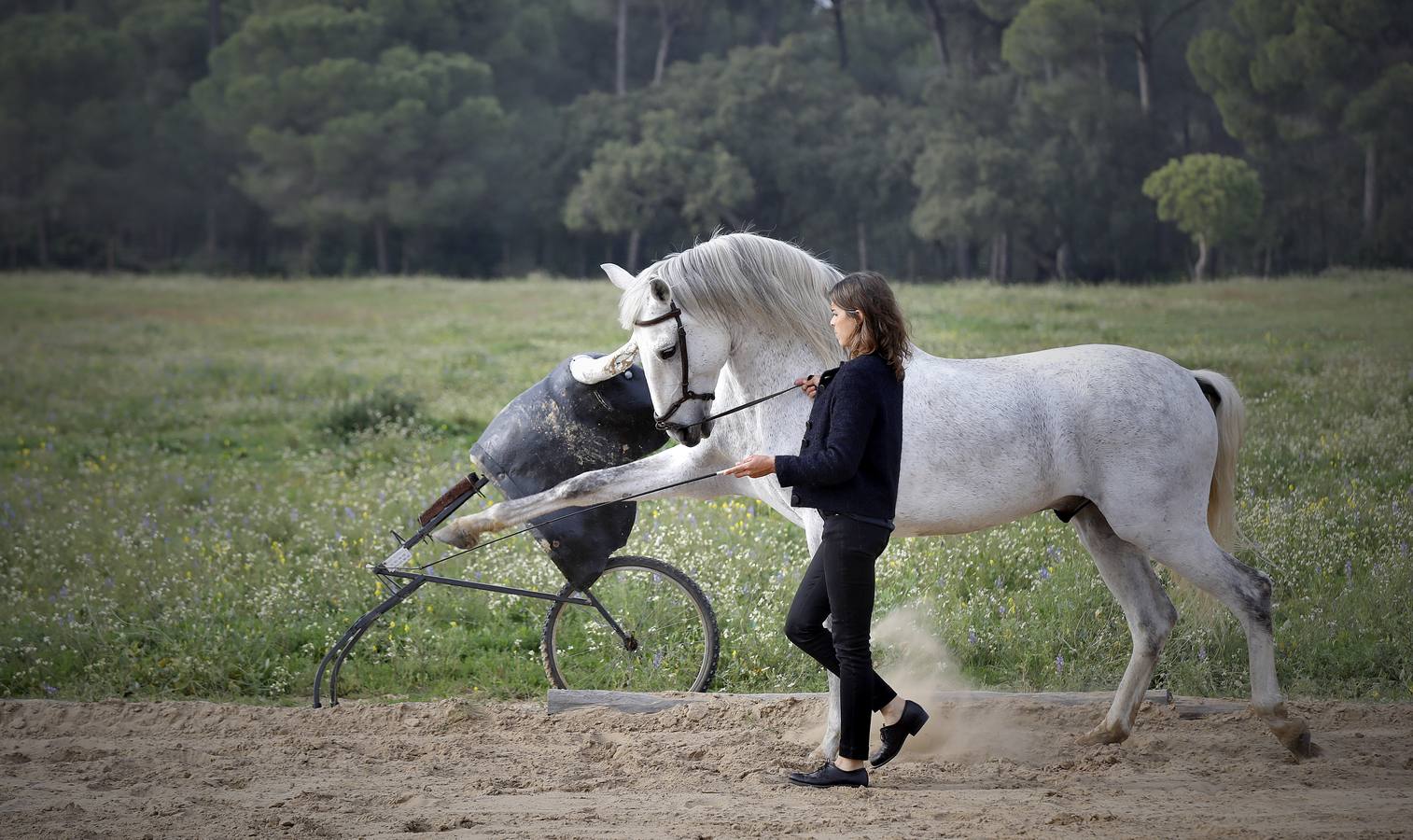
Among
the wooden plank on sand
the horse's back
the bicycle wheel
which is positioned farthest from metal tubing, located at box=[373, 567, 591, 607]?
the horse's back

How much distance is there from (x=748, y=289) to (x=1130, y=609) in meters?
2.07

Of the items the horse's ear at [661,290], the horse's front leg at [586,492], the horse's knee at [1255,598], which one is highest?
the horse's ear at [661,290]

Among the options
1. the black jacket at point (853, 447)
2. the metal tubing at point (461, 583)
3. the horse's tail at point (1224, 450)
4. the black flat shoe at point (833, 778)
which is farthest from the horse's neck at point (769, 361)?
the horse's tail at point (1224, 450)

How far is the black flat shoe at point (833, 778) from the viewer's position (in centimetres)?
386

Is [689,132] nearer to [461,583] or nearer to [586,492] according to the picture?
[461,583]

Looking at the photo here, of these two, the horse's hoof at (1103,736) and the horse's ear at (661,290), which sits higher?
the horse's ear at (661,290)

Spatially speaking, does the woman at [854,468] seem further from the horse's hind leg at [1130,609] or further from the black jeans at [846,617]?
the horse's hind leg at [1130,609]

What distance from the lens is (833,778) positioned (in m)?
3.86

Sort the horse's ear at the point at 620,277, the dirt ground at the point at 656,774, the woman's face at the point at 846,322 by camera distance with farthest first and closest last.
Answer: the horse's ear at the point at 620,277 → the woman's face at the point at 846,322 → the dirt ground at the point at 656,774

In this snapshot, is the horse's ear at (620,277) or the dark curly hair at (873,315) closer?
the dark curly hair at (873,315)

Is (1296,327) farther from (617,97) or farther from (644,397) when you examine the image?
(617,97)

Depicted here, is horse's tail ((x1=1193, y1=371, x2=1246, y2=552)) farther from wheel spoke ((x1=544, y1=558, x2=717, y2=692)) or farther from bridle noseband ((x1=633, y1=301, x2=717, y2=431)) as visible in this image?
wheel spoke ((x1=544, y1=558, x2=717, y2=692))

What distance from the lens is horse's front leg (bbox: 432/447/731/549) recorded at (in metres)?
4.48

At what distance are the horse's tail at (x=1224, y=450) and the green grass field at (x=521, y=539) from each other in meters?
0.69
